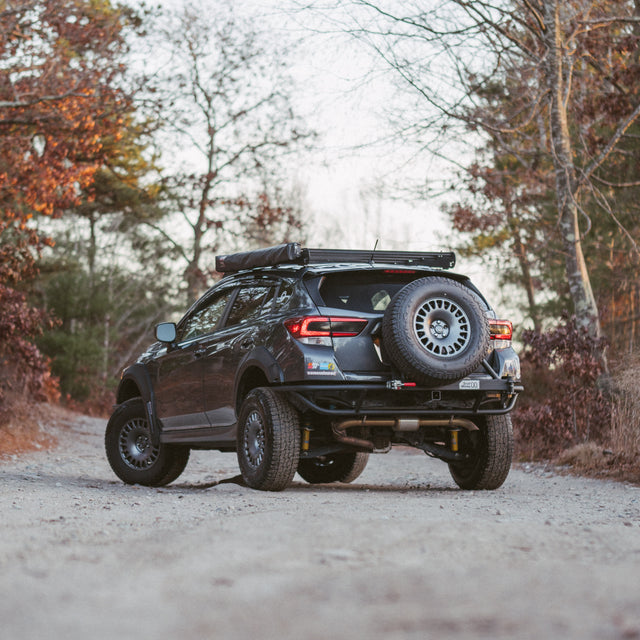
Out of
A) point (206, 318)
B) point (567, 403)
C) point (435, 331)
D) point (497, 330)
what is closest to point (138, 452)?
point (206, 318)

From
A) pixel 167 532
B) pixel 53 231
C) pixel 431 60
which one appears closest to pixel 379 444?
pixel 167 532

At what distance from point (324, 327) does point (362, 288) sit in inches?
23.8

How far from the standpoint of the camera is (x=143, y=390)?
985 centimetres

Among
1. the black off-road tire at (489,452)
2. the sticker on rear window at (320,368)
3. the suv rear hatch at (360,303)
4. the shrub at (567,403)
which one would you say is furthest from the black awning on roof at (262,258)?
the shrub at (567,403)

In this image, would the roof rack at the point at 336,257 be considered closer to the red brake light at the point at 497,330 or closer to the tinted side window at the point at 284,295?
the tinted side window at the point at 284,295

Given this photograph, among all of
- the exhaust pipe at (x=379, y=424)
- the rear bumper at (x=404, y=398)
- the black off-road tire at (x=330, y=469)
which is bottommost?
the black off-road tire at (x=330, y=469)

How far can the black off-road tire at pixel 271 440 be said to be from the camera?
25.2 ft

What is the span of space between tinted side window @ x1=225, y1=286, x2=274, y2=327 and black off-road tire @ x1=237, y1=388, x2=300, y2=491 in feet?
2.65

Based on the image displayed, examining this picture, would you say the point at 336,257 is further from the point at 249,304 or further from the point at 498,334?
the point at 498,334

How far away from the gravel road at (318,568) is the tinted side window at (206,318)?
222 centimetres

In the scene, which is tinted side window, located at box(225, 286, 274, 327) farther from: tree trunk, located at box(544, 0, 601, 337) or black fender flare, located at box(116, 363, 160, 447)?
tree trunk, located at box(544, 0, 601, 337)

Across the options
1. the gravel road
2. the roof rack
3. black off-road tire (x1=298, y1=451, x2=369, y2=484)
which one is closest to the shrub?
black off-road tire (x1=298, y1=451, x2=369, y2=484)

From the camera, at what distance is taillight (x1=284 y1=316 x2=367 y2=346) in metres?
7.56

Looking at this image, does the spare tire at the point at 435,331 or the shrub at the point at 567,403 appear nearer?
the spare tire at the point at 435,331
